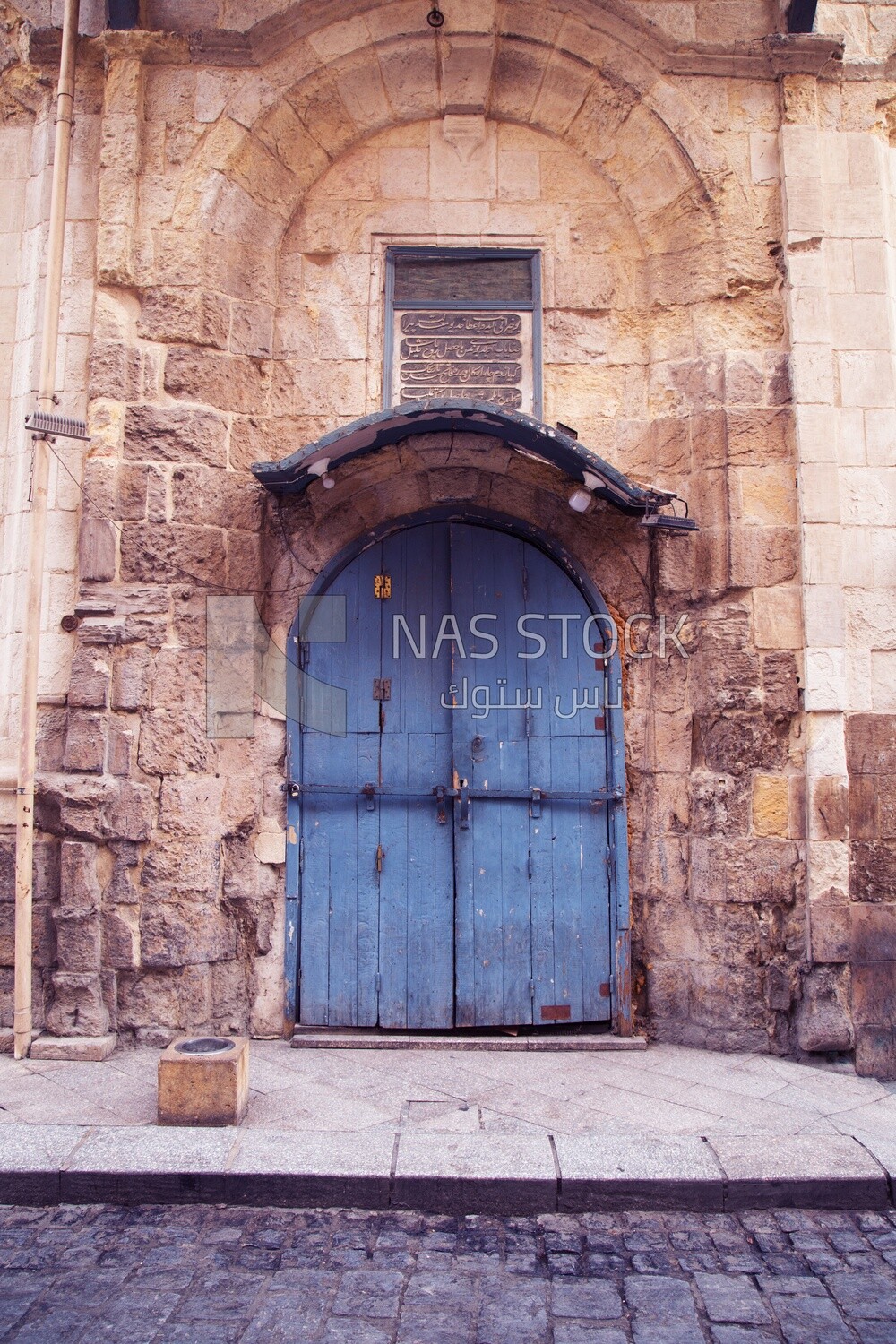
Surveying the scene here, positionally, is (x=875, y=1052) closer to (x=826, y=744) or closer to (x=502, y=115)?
(x=826, y=744)

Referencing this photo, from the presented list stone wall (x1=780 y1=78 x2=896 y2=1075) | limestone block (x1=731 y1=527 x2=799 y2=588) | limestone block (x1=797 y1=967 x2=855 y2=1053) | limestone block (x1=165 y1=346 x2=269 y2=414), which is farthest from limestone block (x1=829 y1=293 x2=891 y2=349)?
limestone block (x1=797 y1=967 x2=855 y2=1053)

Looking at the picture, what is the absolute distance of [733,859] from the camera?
15.6 ft

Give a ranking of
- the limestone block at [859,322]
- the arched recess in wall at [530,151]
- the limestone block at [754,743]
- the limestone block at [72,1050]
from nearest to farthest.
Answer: the limestone block at [72,1050] → the limestone block at [754,743] → the limestone block at [859,322] → the arched recess in wall at [530,151]

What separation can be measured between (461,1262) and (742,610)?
10.7 feet

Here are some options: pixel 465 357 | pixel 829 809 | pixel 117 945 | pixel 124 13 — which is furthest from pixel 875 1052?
pixel 124 13

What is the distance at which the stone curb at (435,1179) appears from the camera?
329 centimetres

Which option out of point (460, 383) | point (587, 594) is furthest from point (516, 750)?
point (460, 383)

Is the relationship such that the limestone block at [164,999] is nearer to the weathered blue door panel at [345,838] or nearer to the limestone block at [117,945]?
the limestone block at [117,945]

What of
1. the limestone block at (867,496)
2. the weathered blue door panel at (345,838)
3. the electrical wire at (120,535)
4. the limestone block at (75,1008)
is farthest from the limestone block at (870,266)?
the limestone block at (75,1008)

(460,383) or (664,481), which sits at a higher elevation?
(460,383)

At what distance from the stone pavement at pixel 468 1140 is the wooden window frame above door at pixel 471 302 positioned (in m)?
3.59

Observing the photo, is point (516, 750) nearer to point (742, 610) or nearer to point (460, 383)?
point (742, 610)

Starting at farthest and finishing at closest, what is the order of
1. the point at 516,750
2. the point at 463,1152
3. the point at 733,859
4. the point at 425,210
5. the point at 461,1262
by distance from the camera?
1. the point at 425,210
2. the point at 516,750
3. the point at 733,859
4. the point at 463,1152
5. the point at 461,1262

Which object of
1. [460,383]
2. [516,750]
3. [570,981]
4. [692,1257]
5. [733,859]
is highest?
[460,383]
